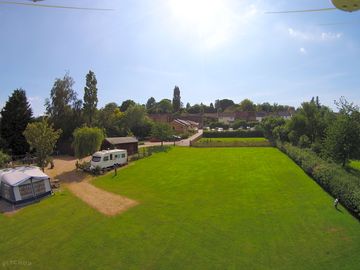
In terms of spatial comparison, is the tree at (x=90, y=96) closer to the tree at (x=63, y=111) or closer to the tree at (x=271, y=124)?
the tree at (x=63, y=111)

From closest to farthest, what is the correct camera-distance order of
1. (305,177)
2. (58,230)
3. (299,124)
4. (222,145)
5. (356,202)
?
1. (58,230)
2. (356,202)
3. (305,177)
4. (299,124)
5. (222,145)

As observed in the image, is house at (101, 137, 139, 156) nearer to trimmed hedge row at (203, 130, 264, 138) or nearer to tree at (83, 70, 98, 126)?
tree at (83, 70, 98, 126)

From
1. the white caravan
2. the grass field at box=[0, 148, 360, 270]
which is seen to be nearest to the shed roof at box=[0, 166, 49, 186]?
the grass field at box=[0, 148, 360, 270]

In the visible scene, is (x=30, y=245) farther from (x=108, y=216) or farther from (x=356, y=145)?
(x=356, y=145)

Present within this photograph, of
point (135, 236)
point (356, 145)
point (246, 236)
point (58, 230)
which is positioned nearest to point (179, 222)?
point (135, 236)

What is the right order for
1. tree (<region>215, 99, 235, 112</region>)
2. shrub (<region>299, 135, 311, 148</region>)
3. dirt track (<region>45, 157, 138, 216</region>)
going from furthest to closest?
tree (<region>215, 99, 235, 112</region>) → shrub (<region>299, 135, 311, 148</region>) → dirt track (<region>45, 157, 138, 216</region>)

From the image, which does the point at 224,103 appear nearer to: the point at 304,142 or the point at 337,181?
the point at 304,142
